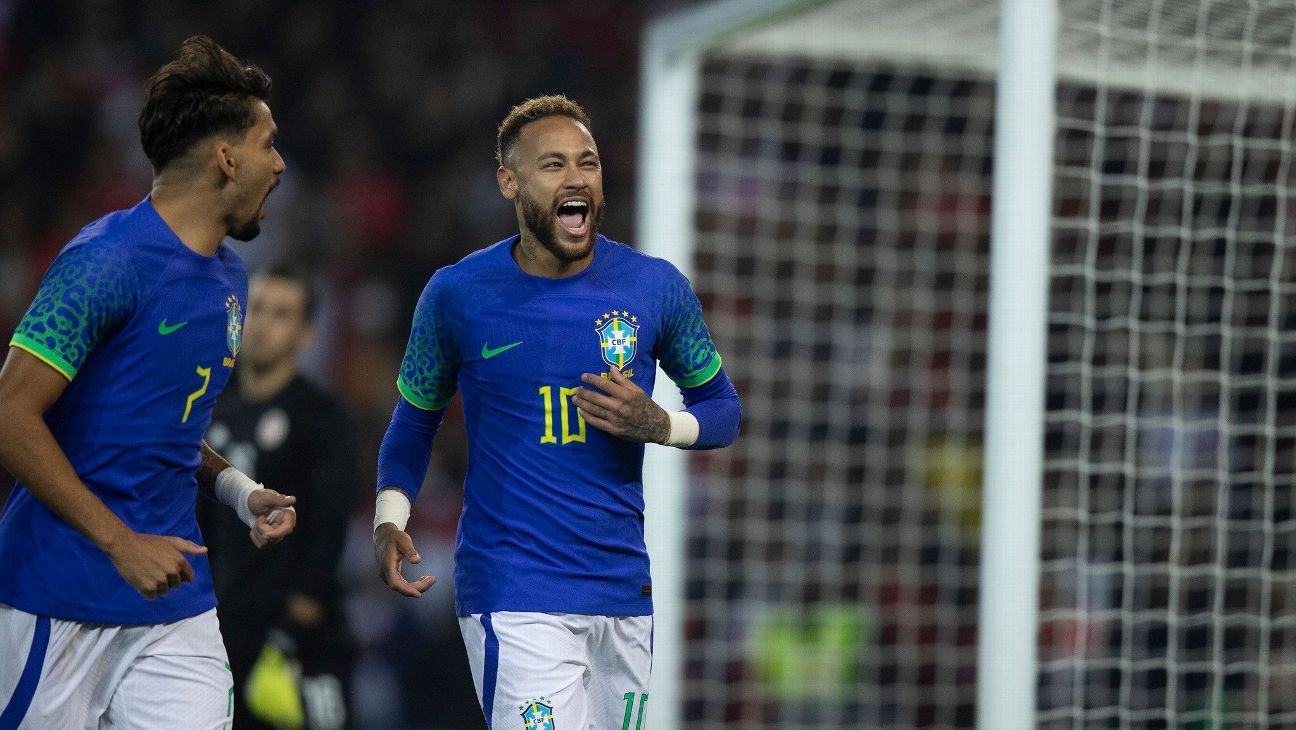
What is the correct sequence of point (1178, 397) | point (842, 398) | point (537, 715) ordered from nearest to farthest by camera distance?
point (537, 715), point (1178, 397), point (842, 398)

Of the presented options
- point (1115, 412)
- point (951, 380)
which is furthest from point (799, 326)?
point (1115, 412)

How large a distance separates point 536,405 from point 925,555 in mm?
5433

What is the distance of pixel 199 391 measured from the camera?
2838 millimetres

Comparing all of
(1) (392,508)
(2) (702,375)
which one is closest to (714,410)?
(2) (702,375)

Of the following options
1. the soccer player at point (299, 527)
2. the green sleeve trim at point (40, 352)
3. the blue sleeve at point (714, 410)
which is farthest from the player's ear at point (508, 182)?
the soccer player at point (299, 527)

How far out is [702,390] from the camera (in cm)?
330

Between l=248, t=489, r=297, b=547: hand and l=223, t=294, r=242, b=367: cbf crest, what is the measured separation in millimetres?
278

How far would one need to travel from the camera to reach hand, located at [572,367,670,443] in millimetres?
2963

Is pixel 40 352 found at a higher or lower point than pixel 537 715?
higher

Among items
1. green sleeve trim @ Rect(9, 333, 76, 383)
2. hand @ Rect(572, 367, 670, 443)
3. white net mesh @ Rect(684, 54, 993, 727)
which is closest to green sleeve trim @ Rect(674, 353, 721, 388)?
hand @ Rect(572, 367, 670, 443)

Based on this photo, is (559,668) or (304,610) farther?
(304,610)

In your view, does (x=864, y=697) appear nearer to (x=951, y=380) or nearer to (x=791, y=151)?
(x=951, y=380)

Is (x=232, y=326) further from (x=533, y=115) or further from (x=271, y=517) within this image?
(x=533, y=115)

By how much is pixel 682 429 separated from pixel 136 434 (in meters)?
1.09
